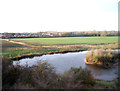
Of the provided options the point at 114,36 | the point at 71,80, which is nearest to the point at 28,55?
the point at 114,36

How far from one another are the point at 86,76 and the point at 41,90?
1.60 m

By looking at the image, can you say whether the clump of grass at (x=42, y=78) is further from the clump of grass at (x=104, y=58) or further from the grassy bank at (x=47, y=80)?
the clump of grass at (x=104, y=58)

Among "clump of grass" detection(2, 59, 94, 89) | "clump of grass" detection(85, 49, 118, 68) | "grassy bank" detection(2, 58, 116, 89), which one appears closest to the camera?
"grassy bank" detection(2, 58, 116, 89)

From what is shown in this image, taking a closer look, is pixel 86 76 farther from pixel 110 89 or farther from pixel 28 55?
pixel 28 55

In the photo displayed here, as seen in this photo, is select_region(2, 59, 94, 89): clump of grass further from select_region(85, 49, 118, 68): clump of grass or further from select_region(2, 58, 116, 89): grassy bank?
select_region(85, 49, 118, 68): clump of grass

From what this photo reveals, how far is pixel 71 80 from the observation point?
302 centimetres

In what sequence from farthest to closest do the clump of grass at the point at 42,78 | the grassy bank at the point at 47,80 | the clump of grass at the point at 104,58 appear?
the clump of grass at the point at 104,58
the clump of grass at the point at 42,78
the grassy bank at the point at 47,80

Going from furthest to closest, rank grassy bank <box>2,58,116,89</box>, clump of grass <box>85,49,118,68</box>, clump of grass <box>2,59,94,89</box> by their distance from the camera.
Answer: clump of grass <box>85,49,118,68</box>
clump of grass <box>2,59,94,89</box>
grassy bank <box>2,58,116,89</box>

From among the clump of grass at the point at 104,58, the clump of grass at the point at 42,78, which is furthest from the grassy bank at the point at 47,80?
the clump of grass at the point at 104,58

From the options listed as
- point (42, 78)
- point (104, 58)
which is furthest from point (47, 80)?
point (104, 58)

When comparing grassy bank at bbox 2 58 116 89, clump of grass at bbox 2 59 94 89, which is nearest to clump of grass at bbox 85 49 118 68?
grassy bank at bbox 2 58 116 89

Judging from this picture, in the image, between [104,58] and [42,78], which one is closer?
[42,78]

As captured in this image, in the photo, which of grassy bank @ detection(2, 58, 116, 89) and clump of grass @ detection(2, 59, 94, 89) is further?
clump of grass @ detection(2, 59, 94, 89)

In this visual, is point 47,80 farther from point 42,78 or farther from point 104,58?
point 104,58
